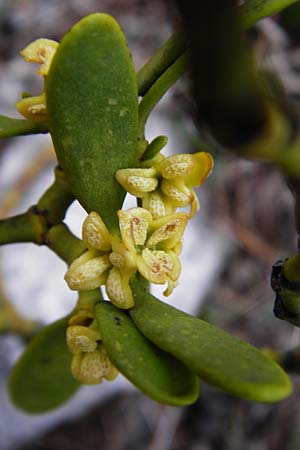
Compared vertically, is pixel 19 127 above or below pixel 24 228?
above

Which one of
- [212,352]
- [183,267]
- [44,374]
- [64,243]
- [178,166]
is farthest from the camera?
[183,267]

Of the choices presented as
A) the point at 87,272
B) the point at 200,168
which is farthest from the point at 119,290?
the point at 200,168

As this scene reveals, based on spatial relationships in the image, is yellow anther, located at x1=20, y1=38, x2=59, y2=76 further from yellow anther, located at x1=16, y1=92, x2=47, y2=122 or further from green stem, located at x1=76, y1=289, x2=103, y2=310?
green stem, located at x1=76, y1=289, x2=103, y2=310

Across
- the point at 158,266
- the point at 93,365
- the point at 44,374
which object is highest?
the point at 158,266

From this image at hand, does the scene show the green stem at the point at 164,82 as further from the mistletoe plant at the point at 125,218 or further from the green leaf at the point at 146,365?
the green leaf at the point at 146,365

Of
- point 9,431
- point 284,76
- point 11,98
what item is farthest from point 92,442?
point 284,76

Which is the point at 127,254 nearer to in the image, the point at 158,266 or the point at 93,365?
the point at 158,266

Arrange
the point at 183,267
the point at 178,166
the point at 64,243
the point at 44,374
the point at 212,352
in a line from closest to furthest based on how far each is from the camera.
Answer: the point at 212,352 → the point at 178,166 → the point at 64,243 → the point at 44,374 → the point at 183,267

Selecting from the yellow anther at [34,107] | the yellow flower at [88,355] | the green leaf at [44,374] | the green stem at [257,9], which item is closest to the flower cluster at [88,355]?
the yellow flower at [88,355]
